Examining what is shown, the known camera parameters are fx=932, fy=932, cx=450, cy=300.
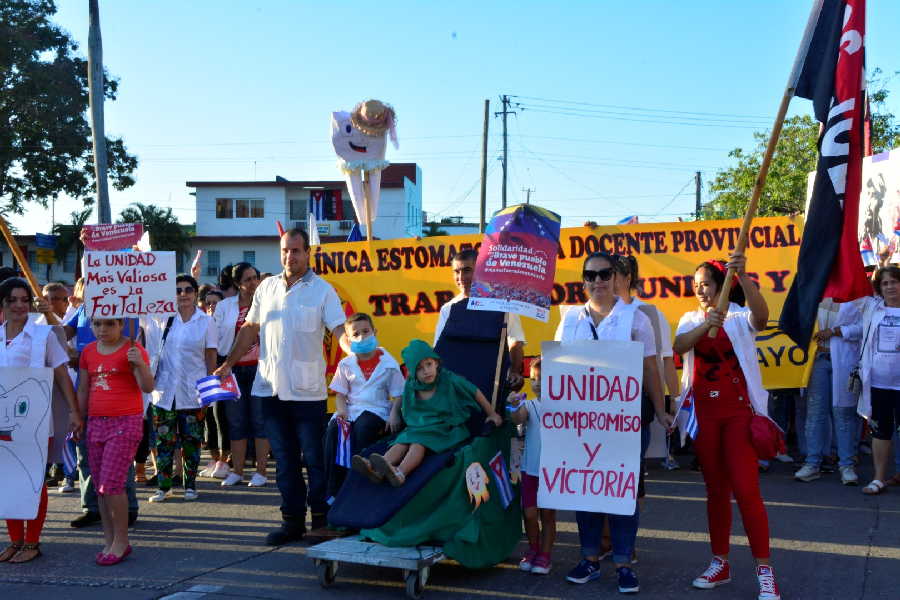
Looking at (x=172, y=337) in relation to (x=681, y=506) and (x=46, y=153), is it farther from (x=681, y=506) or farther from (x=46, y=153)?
(x=46, y=153)

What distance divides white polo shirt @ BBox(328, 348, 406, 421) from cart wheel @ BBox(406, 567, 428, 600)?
1.70m

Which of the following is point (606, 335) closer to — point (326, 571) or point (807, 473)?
point (326, 571)

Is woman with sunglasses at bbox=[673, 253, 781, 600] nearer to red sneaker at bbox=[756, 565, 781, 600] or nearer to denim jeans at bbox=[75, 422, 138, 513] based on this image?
red sneaker at bbox=[756, 565, 781, 600]

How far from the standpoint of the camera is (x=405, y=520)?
5473mm

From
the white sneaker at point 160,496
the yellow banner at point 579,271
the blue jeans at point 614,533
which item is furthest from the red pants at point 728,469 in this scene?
the white sneaker at point 160,496

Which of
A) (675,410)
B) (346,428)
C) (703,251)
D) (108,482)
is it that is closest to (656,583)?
(675,410)

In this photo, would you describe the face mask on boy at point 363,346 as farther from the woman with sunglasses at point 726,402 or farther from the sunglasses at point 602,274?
the woman with sunglasses at point 726,402

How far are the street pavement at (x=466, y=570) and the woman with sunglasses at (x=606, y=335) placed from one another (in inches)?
7.9

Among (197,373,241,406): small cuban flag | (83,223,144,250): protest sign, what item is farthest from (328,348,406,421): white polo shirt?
(83,223,144,250): protest sign

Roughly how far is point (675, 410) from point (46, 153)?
28.8 m

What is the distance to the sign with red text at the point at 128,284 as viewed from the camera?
6.43 meters

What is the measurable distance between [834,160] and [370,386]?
347cm

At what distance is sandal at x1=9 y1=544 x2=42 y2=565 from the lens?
20.1ft

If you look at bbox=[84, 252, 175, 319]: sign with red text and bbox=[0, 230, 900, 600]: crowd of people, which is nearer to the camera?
bbox=[0, 230, 900, 600]: crowd of people
